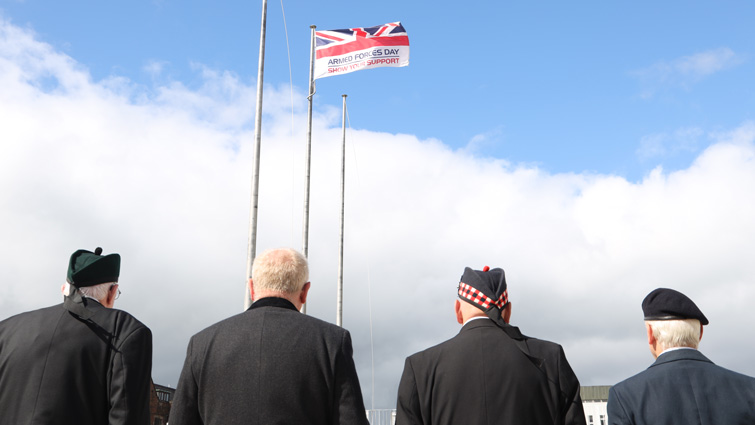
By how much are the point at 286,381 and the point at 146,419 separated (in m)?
1.08

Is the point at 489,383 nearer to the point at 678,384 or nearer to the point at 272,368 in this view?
the point at 678,384

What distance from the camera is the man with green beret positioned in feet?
14.7

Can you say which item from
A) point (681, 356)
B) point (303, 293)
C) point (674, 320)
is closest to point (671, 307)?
point (674, 320)

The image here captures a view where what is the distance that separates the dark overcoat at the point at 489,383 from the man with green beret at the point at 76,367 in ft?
5.41

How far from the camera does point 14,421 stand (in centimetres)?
453

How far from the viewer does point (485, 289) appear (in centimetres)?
497

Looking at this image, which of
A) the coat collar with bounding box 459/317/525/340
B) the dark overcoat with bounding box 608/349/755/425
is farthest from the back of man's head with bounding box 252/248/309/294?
the dark overcoat with bounding box 608/349/755/425

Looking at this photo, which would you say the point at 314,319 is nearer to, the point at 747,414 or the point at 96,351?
the point at 96,351

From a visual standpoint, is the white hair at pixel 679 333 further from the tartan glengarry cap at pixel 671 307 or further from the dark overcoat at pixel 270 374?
the dark overcoat at pixel 270 374

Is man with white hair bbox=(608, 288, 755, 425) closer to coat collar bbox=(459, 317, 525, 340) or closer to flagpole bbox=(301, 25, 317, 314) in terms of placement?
coat collar bbox=(459, 317, 525, 340)

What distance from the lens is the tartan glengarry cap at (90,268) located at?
4.93 meters

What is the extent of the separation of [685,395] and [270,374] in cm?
239

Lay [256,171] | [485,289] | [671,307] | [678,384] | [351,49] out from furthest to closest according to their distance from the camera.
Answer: [351,49], [256,171], [485,289], [671,307], [678,384]

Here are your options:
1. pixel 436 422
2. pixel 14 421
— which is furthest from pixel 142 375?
pixel 436 422
